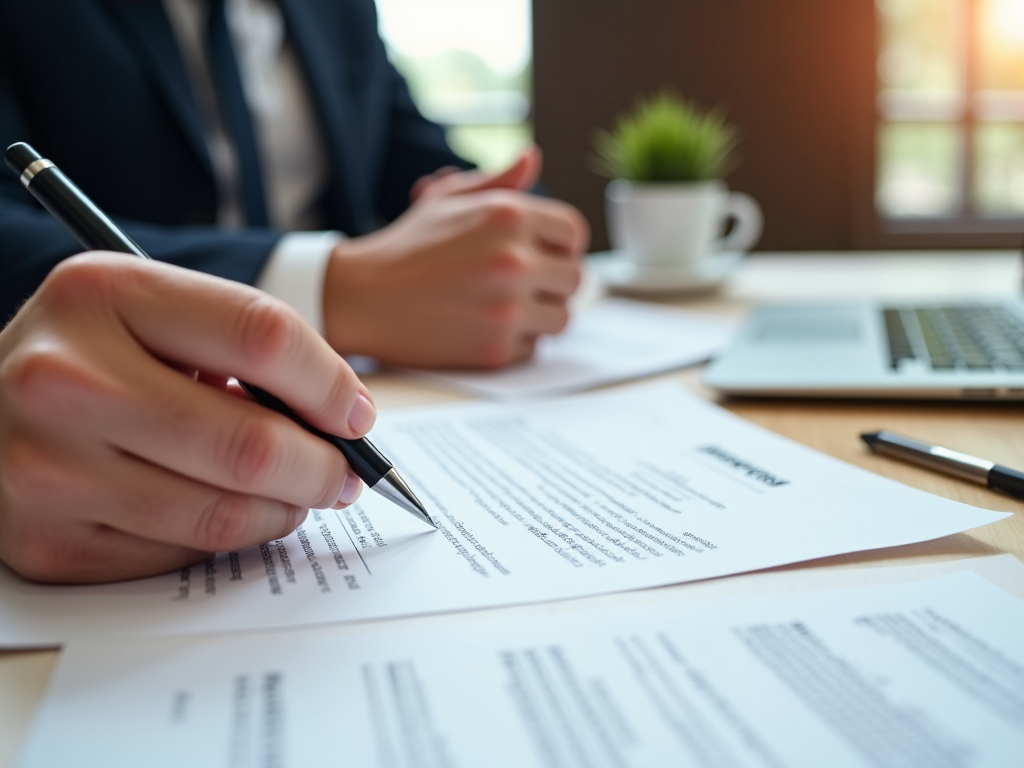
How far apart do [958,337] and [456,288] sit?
1.23 ft

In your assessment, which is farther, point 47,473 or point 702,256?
point 702,256

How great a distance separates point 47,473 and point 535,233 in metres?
0.46

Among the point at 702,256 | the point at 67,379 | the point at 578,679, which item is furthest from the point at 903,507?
the point at 702,256

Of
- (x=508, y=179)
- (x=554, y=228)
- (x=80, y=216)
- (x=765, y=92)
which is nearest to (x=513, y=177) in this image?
(x=508, y=179)

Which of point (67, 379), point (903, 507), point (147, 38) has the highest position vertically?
point (147, 38)

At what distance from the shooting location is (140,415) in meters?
0.29

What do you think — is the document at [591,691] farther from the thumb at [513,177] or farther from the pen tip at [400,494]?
the thumb at [513,177]

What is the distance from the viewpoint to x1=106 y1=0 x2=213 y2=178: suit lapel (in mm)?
849

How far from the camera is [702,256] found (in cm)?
104

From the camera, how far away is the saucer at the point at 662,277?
38.5 inches

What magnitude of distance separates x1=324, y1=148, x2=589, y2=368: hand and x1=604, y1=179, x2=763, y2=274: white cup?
1.04 ft

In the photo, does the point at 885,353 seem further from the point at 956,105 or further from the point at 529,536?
the point at 956,105

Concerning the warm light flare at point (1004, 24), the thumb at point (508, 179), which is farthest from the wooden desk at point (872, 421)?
the warm light flare at point (1004, 24)

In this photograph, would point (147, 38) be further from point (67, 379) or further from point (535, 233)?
point (67, 379)
